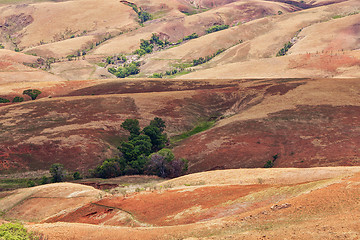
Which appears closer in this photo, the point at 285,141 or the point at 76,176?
the point at 76,176

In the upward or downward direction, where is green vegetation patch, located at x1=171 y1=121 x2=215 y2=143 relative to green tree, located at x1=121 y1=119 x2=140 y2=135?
downward

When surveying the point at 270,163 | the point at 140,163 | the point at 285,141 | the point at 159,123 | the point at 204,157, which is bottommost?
the point at 159,123

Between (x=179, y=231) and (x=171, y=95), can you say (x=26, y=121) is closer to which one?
(x=171, y=95)

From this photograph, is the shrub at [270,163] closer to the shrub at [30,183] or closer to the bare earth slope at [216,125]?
the bare earth slope at [216,125]

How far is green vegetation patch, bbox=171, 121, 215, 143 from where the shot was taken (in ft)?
282

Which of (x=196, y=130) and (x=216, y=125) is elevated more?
(x=216, y=125)

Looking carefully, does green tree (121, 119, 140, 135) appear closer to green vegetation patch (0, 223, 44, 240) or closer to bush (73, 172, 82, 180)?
bush (73, 172, 82, 180)

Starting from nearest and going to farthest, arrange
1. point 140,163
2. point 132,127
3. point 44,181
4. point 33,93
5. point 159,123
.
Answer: point 44,181 < point 140,163 < point 132,127 < point 159,123 < point 33,93

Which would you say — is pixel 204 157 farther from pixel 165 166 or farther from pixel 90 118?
pixel 90 118

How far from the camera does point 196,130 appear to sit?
9050 cm

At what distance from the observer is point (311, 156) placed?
58.7 metres

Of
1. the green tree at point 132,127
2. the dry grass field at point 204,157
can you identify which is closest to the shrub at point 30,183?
the dry grass field at point 204,157

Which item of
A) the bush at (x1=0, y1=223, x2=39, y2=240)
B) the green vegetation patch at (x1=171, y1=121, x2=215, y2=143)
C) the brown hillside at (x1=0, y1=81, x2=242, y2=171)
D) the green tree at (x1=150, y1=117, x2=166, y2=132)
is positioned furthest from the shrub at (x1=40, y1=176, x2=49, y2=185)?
the bush at (x1=0, y1=223, x2=39, y2=240)

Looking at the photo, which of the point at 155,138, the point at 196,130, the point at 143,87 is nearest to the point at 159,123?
the point at 155,138
